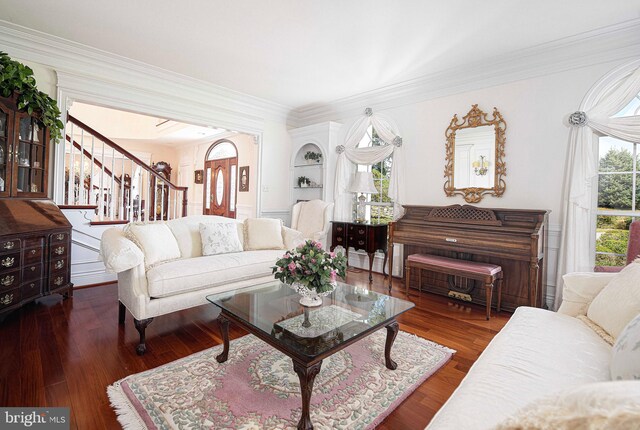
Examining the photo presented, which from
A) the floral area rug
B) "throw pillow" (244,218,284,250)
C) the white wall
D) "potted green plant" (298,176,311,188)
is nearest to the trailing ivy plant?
"throw pillow" (244,218,284,250)

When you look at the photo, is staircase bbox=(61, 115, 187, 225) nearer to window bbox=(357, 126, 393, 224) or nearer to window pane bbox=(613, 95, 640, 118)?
window bbox=(357, 126, 393, 224)

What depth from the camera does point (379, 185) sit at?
4.66m

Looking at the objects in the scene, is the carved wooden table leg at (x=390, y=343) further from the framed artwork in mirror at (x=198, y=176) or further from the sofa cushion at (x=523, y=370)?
the framed artwork in mirror at (x=198, y=176)

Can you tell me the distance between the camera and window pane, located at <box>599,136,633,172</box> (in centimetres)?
288

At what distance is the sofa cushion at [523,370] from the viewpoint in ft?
3.13

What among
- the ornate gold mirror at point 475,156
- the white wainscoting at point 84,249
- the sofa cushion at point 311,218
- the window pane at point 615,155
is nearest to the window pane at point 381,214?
the sofa cushion at point 311,218

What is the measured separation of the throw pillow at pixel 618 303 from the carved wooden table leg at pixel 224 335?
6.61 ft

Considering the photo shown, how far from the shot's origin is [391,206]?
4504 mm

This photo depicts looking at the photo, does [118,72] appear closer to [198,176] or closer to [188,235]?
[188,235]

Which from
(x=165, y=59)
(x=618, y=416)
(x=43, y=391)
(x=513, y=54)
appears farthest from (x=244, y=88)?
(x=618, y=416)

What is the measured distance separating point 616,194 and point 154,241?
4.32 m

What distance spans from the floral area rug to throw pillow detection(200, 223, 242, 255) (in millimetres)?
1182

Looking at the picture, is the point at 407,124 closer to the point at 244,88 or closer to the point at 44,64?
the point at 244,88

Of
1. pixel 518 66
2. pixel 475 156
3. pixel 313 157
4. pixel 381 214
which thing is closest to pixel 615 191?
pixel 475 156
